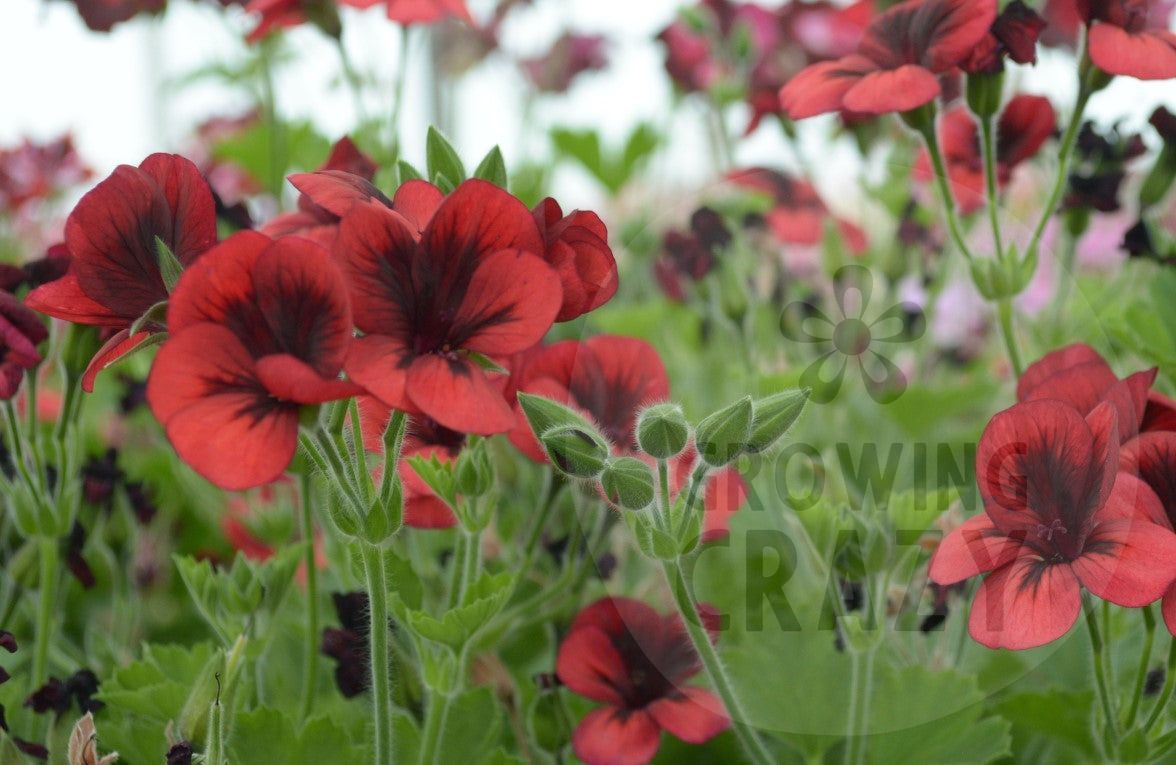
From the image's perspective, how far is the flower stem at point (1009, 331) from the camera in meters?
0.76

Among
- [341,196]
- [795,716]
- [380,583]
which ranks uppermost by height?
[341,196]

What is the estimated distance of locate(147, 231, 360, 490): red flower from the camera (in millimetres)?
445

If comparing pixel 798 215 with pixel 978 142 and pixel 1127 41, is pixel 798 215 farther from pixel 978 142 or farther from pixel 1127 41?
pixel 1127 41

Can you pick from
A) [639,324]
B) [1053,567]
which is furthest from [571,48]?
[1053,567]

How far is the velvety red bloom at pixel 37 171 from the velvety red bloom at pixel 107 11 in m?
0.46

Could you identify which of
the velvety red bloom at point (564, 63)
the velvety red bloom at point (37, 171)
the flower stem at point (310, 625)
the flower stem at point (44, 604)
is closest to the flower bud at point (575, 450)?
the flower stem at point (310, 625)

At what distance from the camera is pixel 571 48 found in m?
1.87

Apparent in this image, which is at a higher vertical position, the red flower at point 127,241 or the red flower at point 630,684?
the red flower at point 127,241

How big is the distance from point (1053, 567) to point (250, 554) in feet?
2.10

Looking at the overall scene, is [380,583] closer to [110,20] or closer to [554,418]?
[554,418]

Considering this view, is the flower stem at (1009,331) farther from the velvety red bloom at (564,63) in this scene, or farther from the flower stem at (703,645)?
the velvety red bloom at (564,63)

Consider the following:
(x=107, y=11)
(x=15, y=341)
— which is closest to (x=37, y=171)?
(x=107, y=11)

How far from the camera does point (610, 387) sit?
709 mm

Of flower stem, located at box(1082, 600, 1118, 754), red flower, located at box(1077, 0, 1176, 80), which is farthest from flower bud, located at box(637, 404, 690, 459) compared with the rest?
red flower, located at box(1077, 0, 1176, 80)
